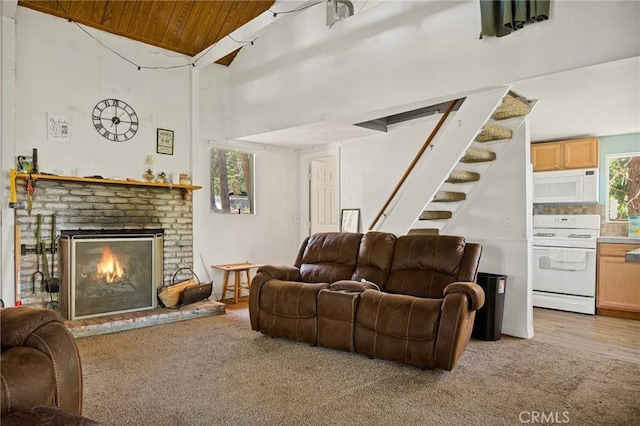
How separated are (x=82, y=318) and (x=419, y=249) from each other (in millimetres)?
3474

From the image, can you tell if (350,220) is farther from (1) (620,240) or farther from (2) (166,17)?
(2) (166,17)

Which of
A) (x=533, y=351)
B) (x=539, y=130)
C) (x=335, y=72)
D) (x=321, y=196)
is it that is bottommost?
(x=533, y=351)

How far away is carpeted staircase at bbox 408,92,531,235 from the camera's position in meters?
3.85

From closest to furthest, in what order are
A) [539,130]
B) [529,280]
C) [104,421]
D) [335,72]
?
[104,421] → [529,280] → [335,72] → [539,130]

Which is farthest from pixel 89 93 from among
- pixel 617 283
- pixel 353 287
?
pixel 617 283

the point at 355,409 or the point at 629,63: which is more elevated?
the point at 629,63

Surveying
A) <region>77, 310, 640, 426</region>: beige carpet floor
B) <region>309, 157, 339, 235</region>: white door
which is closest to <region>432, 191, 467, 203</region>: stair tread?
<region>77, 310, 640, 426</region>: beige carpet floor

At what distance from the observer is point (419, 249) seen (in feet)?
12.4

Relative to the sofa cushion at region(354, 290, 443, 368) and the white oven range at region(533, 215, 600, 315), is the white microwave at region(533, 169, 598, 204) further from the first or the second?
the sofa cushion at region(354, 290, 443, 368)

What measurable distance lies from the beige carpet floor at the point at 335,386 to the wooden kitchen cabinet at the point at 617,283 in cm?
176

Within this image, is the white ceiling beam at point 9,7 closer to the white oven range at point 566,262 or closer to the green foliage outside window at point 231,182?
the green foliage outside window at point 231,182

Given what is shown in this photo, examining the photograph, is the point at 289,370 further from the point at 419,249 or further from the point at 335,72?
the point at 335,72

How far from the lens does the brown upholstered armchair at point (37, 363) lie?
1569 millimetres

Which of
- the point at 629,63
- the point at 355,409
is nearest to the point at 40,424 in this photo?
the point at 355,409
